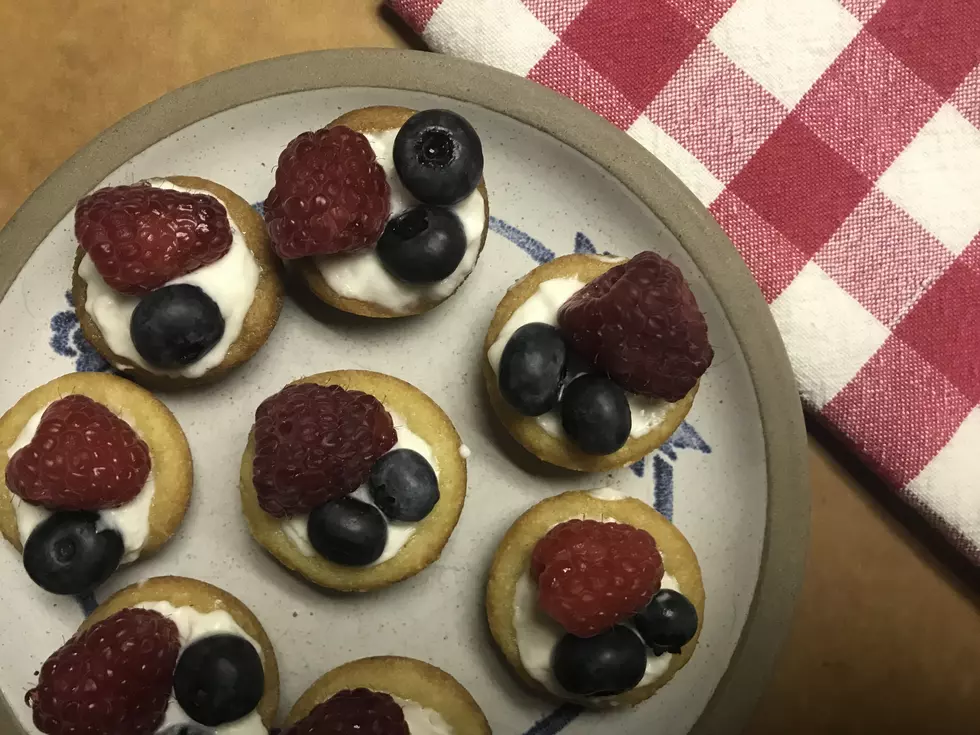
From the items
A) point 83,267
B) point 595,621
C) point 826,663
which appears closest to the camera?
point 595,621

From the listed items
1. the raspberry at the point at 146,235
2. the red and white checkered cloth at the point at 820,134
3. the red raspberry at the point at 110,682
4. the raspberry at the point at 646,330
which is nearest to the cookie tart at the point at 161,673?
the red raspberry at the point at 110,682

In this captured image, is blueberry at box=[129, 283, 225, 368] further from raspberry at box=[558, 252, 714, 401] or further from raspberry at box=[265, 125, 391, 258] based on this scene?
raspberry at box=[558, 252, 714, 401]

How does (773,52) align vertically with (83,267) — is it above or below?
above

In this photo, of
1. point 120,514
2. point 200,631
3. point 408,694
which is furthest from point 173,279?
point 408,694

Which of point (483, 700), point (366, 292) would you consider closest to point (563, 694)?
point (483, 700)

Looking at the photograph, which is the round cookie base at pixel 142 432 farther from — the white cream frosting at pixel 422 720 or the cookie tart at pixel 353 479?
the white cream frosting at pixel 422 720

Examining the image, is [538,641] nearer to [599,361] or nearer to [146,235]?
[599,361]

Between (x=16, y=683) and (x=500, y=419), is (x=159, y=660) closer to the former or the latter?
(x=16, y=683)

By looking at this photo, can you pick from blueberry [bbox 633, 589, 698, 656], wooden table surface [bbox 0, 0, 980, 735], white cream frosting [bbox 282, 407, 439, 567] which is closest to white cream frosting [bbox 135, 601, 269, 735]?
white cream frosting [bbox 282, 407, 439, 567]
